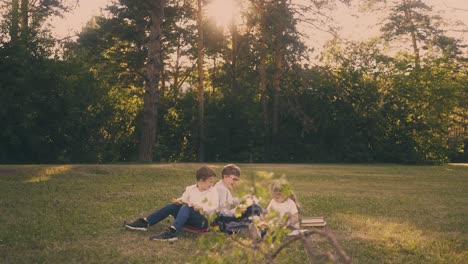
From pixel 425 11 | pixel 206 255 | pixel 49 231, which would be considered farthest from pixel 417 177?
pixel 425 11

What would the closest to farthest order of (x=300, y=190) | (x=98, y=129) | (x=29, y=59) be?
(x=300, y=190) → (x=29, y=59) → (x=98, y=129)

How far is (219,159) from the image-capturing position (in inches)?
1289

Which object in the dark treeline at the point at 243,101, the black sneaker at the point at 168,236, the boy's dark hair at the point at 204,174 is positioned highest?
the dark treeline at the point at 243,101

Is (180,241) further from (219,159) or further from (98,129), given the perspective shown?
(219,159)

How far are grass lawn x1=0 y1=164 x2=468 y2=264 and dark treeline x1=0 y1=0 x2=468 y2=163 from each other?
6.87 meters

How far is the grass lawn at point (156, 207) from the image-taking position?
307 inches

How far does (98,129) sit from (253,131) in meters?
9.20

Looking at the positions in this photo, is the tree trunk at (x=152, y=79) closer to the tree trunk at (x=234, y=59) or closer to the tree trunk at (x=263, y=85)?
the tree trunk at (x=263, y=85)

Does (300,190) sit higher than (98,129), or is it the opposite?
(98,129)

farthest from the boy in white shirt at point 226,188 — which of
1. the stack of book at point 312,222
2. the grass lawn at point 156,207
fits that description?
the stack of book at point 312,222

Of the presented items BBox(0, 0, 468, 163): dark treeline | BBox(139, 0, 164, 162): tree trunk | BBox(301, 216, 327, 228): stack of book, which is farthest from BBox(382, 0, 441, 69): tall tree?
BBox(301, 216, 327, 228): stack of book

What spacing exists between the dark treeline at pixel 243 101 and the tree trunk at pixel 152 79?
0.38ft

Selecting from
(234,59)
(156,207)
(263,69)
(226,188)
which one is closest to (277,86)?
(263,69)

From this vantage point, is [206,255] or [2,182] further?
[2,182]
